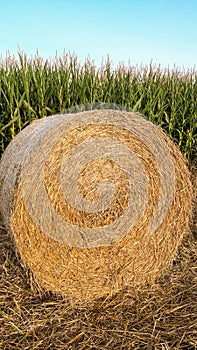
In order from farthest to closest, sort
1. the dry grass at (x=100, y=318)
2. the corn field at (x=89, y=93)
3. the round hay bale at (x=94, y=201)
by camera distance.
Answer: the corn field at (x=89, y=93)
the round hay bale at (x=94, y=201)
the dry grass at (x=100, y=318)

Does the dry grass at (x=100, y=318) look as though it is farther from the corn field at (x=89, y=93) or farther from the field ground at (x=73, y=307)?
the corn field at (x=89, y=93)

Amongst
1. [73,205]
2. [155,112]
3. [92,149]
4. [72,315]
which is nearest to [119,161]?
[92,149]

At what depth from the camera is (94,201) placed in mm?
3400

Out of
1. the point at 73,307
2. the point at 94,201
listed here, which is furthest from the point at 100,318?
the point at 94,201

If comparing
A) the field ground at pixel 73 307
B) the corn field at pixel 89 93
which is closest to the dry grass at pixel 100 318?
the field ground at pixel 73 307

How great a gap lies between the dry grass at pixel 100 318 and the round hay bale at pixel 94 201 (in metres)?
0.17

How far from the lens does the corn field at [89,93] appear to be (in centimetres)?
598

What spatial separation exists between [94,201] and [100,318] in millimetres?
929

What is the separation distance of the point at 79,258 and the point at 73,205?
0.50 m

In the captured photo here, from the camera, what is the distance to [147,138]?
3.56m

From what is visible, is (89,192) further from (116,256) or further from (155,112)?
(155,112)

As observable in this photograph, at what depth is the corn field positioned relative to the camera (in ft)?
19.6

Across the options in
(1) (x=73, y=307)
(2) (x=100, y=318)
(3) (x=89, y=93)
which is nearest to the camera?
(2) (x=100, y=318)

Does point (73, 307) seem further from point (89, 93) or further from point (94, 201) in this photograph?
point (89, 93)
